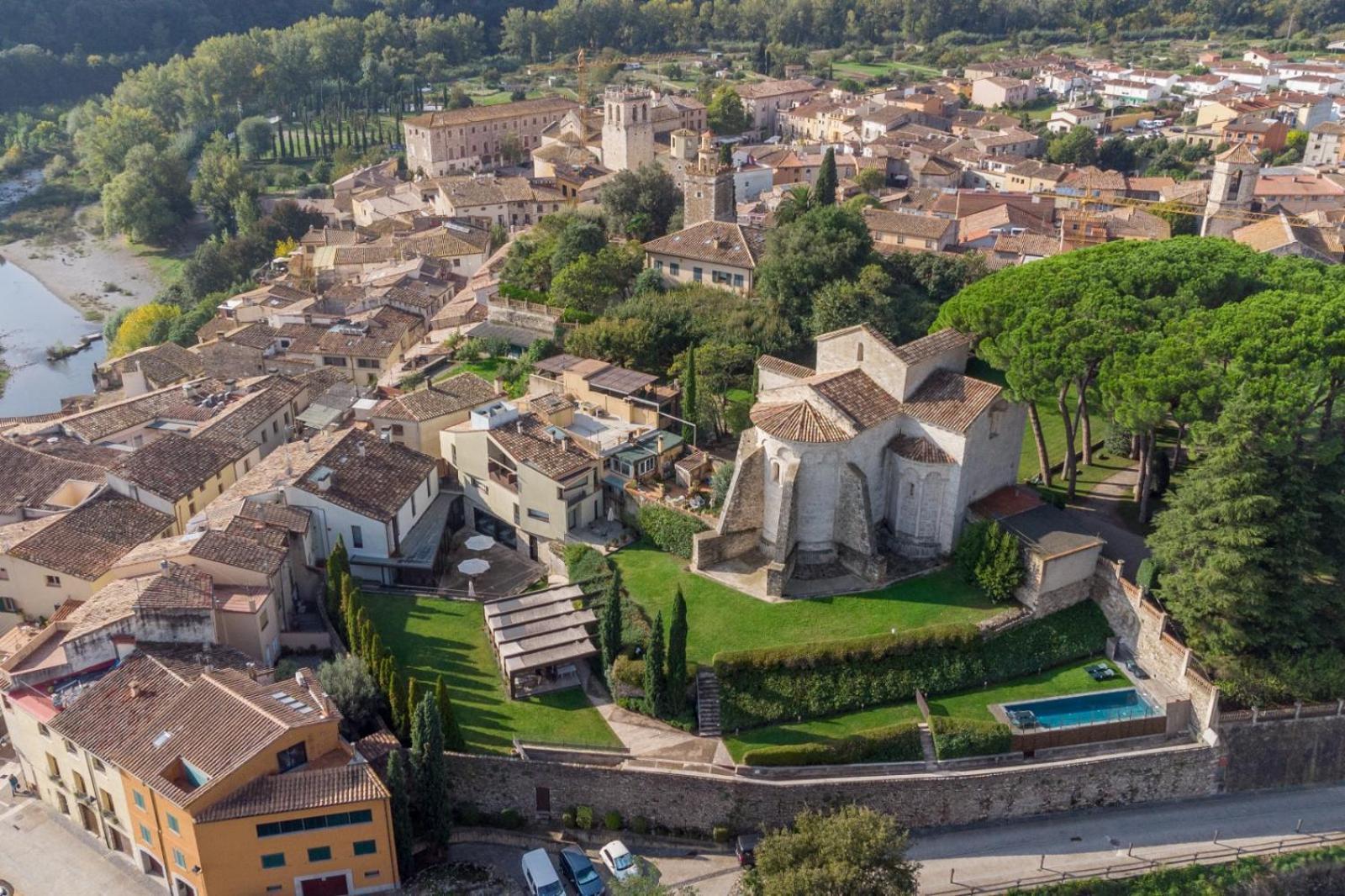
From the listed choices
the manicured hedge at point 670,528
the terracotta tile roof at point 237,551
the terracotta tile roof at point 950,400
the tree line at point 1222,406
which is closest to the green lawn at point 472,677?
the terracotta tile roof at point 237,551

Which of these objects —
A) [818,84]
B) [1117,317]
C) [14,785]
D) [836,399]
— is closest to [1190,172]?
[818,84]

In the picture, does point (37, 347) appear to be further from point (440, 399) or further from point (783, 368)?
point (783, 368)

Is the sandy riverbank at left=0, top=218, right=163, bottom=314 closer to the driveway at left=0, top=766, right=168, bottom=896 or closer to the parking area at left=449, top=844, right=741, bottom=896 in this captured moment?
the driveway at left=0, top=766, right=168, bottom=896

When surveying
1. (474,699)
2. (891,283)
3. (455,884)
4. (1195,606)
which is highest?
(891,283)

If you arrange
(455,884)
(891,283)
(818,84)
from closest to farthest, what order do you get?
(455,884) < (891,283) < (818,84)

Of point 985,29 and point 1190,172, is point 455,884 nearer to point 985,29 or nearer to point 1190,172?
point 1190,172

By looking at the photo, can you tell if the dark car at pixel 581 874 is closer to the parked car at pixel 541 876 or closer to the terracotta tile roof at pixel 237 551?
the parked car at pixel 541 876
